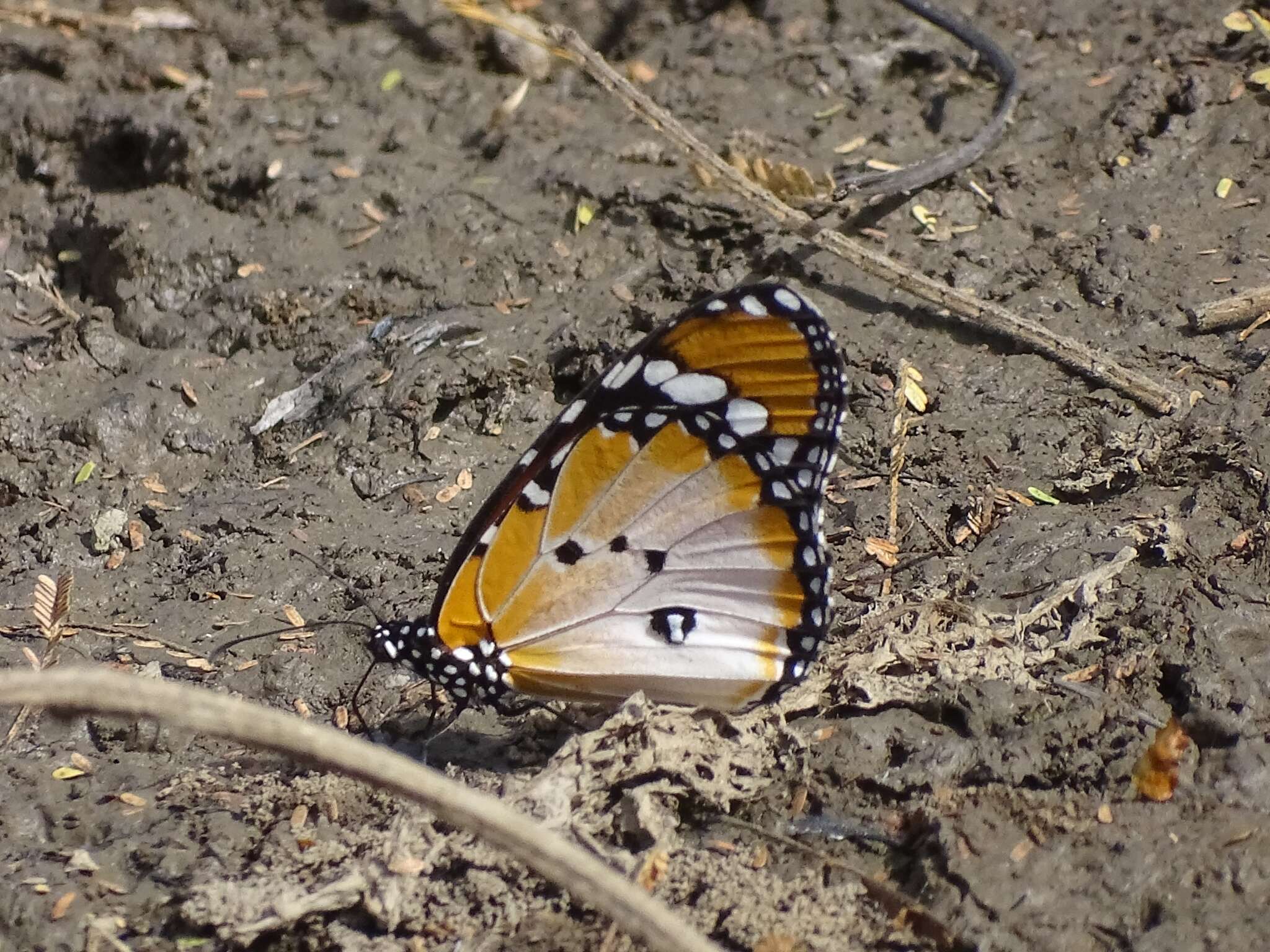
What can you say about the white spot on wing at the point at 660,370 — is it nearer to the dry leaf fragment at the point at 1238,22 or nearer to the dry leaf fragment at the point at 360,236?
the dry leaf fragment at the point at 360,236

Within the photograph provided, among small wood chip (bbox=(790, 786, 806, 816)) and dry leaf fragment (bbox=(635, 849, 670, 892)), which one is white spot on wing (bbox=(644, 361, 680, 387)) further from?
dry leaf fragment (bbox=(635, 849, 670, 892))

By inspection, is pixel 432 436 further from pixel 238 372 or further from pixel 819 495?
pixel 819 495

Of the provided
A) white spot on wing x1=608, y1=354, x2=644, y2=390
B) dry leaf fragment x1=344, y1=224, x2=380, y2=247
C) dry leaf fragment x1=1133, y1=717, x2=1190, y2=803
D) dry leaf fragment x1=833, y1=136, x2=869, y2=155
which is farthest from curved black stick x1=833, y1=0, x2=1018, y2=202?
dry leaf fragment x1=1133, y1=717, x2=1190, y2=803

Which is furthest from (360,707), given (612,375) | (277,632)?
(612,375)

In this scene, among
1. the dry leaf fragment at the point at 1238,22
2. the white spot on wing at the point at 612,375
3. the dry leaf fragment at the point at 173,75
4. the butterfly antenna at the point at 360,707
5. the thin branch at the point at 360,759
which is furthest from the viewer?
the dry leaf fragment at the point at 173,75

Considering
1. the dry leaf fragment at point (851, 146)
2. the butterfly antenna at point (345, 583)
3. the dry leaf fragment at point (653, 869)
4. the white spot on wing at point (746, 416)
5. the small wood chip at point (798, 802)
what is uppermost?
the dry leaf fragment at point (851, 146)

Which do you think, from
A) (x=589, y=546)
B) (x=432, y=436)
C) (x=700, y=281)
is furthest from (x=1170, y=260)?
(x=432, y=436)

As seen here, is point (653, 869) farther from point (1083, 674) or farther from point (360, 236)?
point (360, 236)

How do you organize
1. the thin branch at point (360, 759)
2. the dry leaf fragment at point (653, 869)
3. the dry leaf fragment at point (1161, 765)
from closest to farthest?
the thin branch at point (360, 759) < the dry leaf fragment at point (653, 869) < the dry leaf fragment at point (1161, 765)

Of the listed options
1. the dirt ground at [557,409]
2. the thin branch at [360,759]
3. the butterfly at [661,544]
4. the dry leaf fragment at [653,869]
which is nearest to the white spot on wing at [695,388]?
the butterfly at [661,544]
